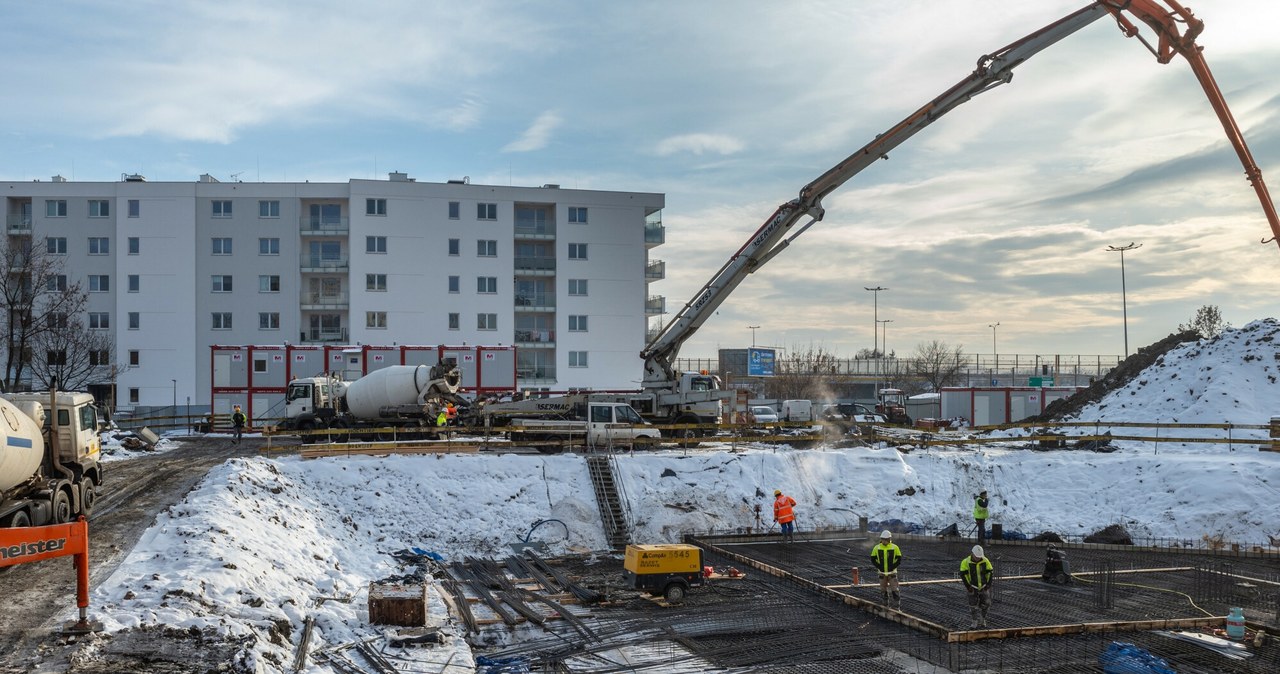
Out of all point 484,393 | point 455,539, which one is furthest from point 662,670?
point 484,393

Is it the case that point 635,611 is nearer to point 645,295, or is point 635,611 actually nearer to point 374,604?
point 374,604

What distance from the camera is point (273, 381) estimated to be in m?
44.5

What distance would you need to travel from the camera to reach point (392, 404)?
3422 centimetres

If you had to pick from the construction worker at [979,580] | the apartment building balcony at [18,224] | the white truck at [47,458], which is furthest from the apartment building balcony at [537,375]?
the construction worker at [979,580]

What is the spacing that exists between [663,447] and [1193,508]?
16.9 metres

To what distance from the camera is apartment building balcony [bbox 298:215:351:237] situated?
192 feet

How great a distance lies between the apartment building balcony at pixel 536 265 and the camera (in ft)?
199

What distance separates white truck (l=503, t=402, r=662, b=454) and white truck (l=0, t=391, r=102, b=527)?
13.4m

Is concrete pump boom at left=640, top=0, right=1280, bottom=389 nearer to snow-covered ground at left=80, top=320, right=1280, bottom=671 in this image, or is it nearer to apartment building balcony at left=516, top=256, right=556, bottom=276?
snow-covered ground at left=80, top=320, right=1280, bottom=671

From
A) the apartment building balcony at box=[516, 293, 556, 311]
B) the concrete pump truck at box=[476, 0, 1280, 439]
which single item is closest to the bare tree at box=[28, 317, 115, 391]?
the apartment building balcony at box=[516, 293, 556, 311]

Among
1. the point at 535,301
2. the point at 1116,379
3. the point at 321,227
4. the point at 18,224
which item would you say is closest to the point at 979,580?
the point at 1116,379

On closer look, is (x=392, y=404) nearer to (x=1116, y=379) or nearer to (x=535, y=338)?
(x=535, y=338)

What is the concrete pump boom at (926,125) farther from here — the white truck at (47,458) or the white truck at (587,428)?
the white truck at (47,458)

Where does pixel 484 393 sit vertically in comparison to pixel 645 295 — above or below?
below
